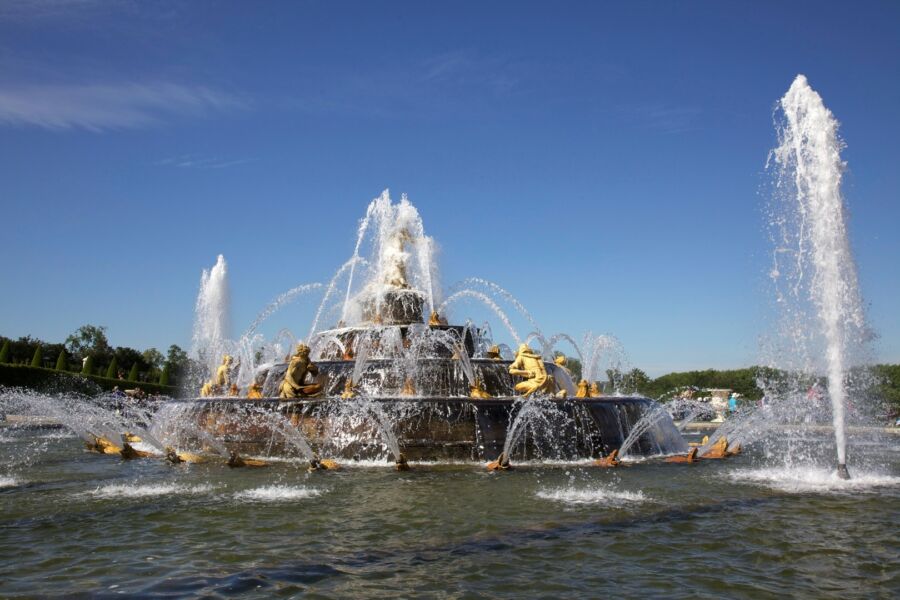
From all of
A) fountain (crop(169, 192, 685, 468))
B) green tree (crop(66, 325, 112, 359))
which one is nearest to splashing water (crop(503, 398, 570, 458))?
fountain (crop(169, 192, 685, 468))

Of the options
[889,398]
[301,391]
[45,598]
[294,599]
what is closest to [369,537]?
[294,599]

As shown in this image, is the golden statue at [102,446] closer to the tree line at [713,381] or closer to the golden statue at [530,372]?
the golden statue at [530,372]

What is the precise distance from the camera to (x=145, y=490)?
10.4 metres

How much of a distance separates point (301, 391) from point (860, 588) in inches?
432

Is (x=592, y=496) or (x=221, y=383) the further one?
(x=221, y=383)

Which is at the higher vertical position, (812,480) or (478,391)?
(478,391)

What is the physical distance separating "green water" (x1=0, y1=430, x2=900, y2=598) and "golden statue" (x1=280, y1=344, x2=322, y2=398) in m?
2.66

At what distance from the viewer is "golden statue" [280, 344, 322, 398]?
14.7 meters

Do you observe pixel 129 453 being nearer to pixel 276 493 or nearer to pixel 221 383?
pixel 221 383

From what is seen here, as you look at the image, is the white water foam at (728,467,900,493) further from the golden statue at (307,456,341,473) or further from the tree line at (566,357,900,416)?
the tree line at (566,357,900,416)

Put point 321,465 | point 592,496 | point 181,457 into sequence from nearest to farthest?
point 592,496 → point 321,465 → point 181,457

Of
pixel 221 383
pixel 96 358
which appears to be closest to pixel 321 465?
pixel 221 383

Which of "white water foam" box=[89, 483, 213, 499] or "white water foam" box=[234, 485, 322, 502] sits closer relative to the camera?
"white water foam" box=[234, 485, 322, 502]

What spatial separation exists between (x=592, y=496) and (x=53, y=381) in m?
42.6
